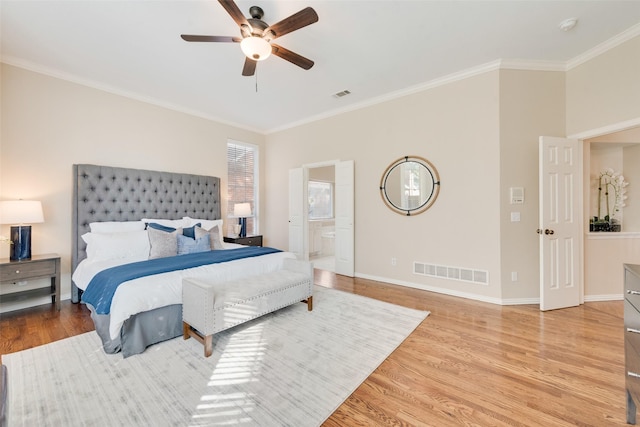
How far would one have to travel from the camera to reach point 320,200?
775 cm

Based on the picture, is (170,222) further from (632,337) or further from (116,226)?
(632,337)

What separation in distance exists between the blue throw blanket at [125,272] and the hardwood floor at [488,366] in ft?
1.94

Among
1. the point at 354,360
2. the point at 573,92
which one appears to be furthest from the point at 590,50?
the point at 354,360

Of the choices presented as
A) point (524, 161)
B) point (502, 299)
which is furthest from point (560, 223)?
point (502, 299)

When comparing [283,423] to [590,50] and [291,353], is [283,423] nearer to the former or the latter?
[291,353]

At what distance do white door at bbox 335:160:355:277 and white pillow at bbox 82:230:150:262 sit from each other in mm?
2969

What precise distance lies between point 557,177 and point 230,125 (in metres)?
5.36

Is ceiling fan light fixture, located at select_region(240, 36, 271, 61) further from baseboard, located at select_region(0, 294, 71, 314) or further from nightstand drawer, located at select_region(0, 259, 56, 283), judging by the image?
baseboard, located at select_region(0, 294, 71, 314)

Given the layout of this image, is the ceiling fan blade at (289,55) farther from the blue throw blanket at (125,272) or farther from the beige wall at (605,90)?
the beige wall at (605,90)

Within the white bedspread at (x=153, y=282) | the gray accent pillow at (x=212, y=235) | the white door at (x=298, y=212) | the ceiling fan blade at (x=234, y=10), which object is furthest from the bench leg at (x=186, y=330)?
the white door at (x=298, y=212)

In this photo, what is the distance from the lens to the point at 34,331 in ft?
8.66

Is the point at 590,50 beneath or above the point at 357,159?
above

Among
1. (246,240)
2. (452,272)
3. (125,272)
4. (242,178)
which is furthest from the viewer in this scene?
(242,178)

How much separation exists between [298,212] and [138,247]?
112 inches
